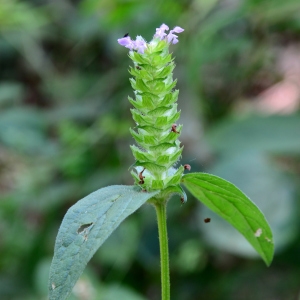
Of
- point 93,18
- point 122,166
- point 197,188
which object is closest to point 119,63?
point 93,18

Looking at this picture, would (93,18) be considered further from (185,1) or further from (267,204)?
(267,204)

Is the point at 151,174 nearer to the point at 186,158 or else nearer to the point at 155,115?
the point at 155,115

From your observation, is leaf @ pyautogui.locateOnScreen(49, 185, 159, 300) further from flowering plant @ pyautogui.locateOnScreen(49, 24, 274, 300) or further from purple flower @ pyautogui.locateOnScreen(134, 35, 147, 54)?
purple flower @ pyautogui.locateOnScreen(134, 35, 147, 54)

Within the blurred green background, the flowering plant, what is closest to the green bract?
the flowering plant

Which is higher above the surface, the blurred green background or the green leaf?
the blurred green background

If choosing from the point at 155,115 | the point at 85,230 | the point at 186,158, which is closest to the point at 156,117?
the point at 155,115

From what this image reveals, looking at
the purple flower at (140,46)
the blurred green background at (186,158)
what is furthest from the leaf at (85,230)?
the blurred green background at (186,158)
